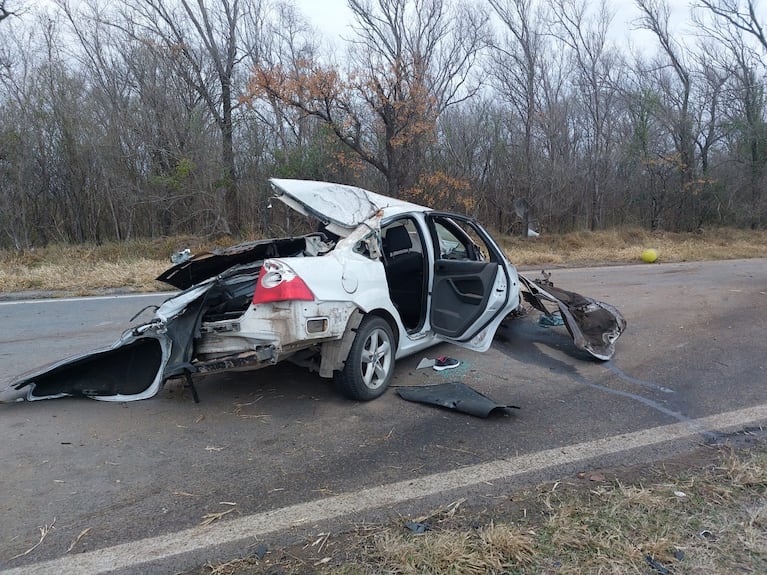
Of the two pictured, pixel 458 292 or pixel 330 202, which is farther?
pixel 458 292

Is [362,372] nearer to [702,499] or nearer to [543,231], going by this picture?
[702,499]

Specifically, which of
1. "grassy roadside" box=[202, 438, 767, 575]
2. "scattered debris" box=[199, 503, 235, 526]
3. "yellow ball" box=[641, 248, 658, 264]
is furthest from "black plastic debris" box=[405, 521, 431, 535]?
"yellow ball" box=[641, 248, 658, 264]

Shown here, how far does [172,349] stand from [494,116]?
2136cm

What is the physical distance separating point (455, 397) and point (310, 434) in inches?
49.4

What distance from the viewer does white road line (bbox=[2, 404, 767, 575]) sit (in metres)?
2.65

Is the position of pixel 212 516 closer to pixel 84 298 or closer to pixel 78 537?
pixel 78 537

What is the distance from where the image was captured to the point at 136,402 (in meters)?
4.71

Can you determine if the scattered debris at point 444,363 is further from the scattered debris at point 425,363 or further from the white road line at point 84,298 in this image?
the white road line at point 84,298

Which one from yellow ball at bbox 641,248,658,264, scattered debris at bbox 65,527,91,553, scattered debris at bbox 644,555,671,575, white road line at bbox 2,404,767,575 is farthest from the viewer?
yellow ball at bbox 641,248,658,264

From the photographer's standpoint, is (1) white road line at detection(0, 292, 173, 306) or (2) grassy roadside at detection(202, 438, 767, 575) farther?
(1) white road line at detection(0, 292, 173, 306)

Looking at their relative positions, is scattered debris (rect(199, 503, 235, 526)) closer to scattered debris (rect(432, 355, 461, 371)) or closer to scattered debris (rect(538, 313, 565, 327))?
scattered debris (rect(432, 355, 461, 371))

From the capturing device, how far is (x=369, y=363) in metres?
4.70

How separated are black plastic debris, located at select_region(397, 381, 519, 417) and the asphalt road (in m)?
0.08

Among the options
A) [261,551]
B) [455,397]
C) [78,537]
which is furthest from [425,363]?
[78,537]
